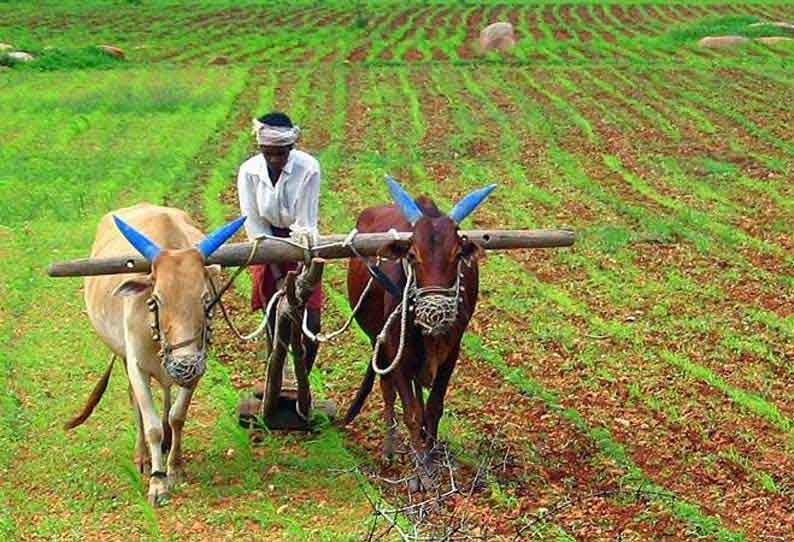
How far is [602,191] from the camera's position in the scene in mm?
15727

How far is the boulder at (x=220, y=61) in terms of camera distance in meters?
28.9

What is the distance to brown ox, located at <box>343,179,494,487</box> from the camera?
6.96m

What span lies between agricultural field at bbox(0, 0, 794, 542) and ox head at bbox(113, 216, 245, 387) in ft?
2.87

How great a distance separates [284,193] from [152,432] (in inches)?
Answer: 67.0

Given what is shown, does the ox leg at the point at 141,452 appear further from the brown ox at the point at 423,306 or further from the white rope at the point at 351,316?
the brown ox at the point at 423,306

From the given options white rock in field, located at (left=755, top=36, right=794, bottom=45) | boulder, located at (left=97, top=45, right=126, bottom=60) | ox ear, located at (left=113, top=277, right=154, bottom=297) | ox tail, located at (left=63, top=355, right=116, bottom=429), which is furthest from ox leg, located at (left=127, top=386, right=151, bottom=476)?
white rock in field, located at (left=755, top=36, right=794, bottom=45)

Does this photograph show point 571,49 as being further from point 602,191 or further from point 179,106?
point 602,191

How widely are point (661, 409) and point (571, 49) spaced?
22476mm

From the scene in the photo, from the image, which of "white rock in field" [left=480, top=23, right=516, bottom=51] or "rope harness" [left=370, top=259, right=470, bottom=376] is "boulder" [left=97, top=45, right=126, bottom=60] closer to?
"white rock in field" [left=480, top=23, right=516, bottom=51]

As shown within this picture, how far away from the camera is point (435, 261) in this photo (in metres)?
6.99

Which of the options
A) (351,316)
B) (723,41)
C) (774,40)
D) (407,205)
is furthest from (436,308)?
(774,40)

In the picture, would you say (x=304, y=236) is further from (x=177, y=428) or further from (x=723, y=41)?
(x=723, y=41)

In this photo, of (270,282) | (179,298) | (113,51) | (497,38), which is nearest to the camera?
(179,298)

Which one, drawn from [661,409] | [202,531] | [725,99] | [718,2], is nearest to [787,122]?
[725,99]
